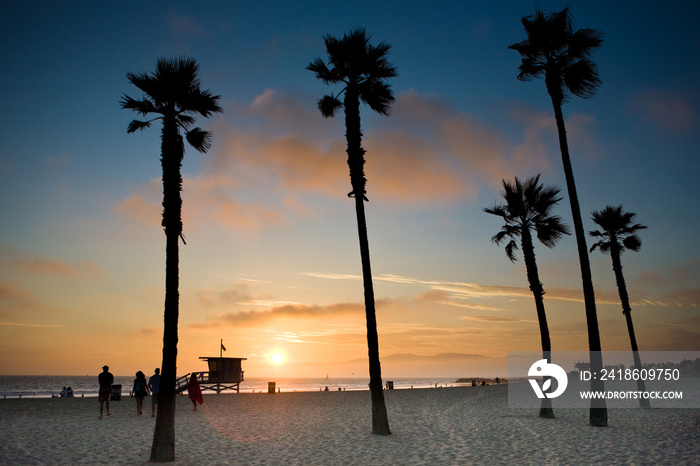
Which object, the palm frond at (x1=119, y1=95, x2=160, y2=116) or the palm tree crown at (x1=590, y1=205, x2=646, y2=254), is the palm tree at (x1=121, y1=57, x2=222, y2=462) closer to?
the palm frond at (x1=119, y1=95, x2=160, y2=116)

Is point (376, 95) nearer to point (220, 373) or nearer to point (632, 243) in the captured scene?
point (632, 243)

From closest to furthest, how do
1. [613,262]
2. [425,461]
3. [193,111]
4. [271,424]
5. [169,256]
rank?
1. [425,461]
2. [169,256]
3. [193,111]
4. [271,424]
5. [613,262]

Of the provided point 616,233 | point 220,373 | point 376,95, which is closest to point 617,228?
point 616,233

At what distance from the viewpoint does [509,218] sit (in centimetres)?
2505

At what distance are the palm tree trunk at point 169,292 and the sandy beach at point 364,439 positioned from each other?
2.74 feet

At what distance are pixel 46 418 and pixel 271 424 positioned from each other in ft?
38.0

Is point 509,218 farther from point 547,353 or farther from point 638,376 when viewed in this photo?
point 638,376

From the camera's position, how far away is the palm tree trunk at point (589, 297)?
1888 centimetres

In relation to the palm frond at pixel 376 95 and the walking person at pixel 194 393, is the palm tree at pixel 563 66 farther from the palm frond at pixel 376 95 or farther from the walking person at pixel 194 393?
the walking person at pixel 194 393

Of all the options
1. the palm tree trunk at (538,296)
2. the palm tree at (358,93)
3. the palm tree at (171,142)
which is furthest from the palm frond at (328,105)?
the palm tree trunk at (538,296)

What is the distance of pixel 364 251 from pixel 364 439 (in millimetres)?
6677

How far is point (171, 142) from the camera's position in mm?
14672

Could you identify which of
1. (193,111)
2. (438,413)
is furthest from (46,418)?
(438,413)

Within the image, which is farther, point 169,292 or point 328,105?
point 328,105
